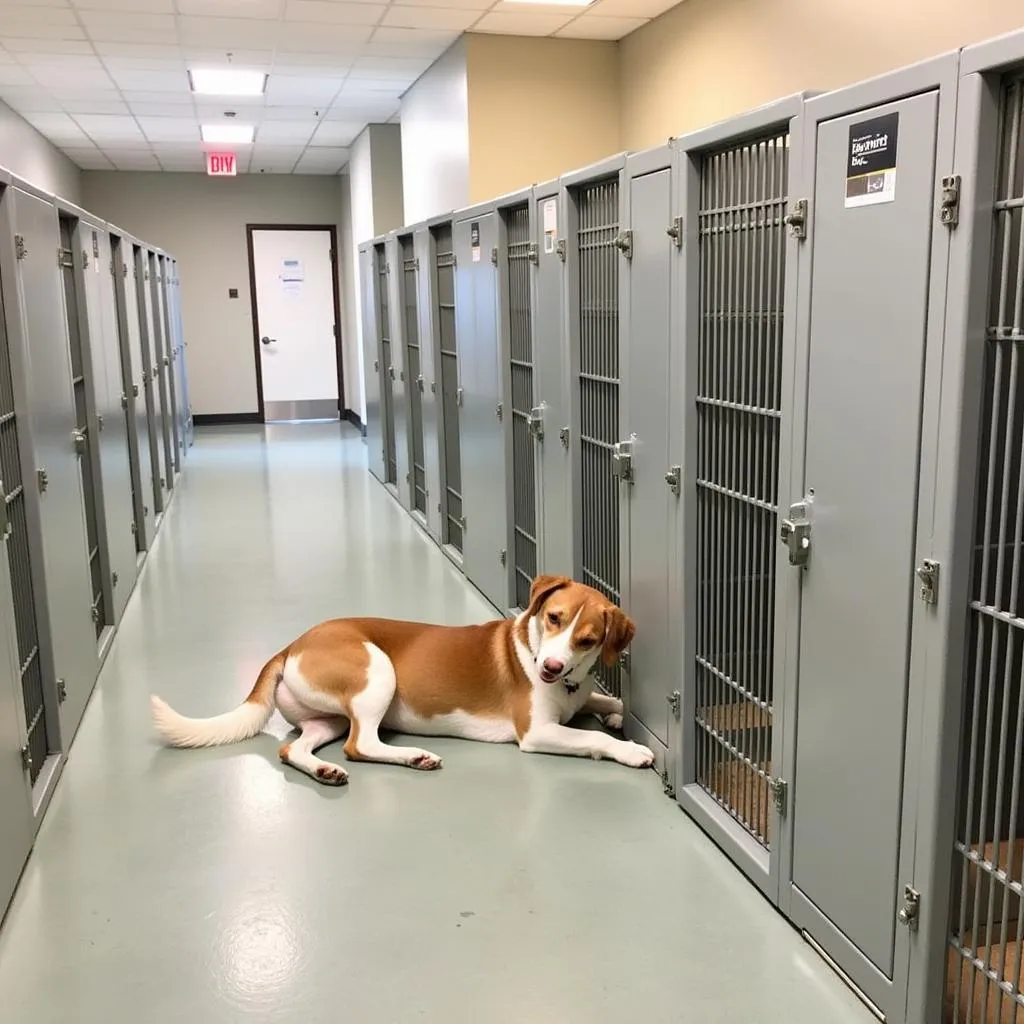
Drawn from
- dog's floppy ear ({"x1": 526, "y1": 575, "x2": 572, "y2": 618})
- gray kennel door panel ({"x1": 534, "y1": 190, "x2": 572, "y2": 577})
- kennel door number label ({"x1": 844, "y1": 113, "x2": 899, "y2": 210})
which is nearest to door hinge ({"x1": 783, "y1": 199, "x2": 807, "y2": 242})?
kennel door number label ({"x1": 844, "y1": 113, "x2": 899, "y2": 210})

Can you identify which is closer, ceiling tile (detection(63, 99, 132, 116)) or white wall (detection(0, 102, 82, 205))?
white wall (detection(0, 102, 82, 205))

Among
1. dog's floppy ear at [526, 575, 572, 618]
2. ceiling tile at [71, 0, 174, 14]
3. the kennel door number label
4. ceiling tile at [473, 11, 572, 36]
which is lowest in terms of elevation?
dog's floppy ear at [526, 575, 572, 618]

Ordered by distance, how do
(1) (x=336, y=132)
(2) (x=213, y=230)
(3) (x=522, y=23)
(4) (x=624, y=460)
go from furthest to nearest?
(2) (x=213, y=230)
(1) (x=336, y=132)
(3) (x=522, y=23)
(4) (x=624, y=460)

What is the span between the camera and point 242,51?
7.33 metres

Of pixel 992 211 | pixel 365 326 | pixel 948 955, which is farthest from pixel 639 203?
pixel 365 326

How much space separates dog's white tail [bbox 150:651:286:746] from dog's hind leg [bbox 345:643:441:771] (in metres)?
0.32

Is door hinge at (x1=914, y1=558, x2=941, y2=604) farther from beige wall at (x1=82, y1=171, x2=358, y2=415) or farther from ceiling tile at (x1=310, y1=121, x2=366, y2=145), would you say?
beige wall at (x1=82, y1=171, x2=358, y2=415)

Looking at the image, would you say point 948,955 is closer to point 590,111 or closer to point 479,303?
point 479,303

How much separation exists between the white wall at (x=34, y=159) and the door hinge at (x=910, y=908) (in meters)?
7.21

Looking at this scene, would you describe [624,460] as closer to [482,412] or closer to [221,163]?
[482,412]

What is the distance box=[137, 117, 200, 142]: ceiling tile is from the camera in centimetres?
974

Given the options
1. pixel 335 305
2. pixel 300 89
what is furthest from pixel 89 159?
pixel 300 89

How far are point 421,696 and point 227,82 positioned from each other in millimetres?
6780

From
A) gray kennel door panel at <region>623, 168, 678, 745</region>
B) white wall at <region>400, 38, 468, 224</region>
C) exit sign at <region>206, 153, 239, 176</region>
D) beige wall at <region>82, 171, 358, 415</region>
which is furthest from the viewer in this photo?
beige wall at <region>82, 171, 358, 415</region>
